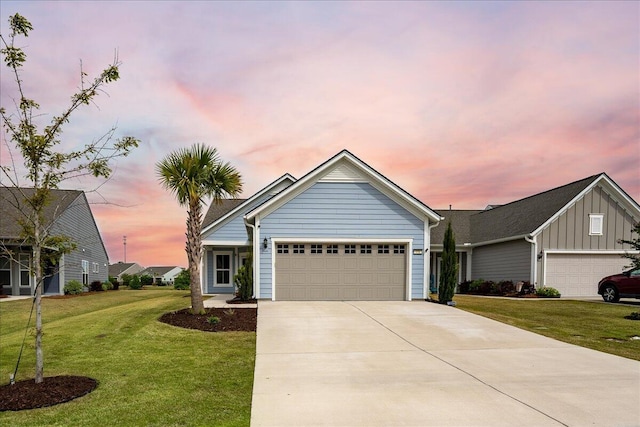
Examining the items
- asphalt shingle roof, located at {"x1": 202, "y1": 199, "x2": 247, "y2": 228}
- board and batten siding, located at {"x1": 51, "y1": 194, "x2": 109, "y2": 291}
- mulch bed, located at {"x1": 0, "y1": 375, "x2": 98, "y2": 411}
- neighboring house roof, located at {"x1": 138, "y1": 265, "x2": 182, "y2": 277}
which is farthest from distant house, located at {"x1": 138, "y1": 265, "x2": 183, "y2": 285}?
mulch bed, located at {"x1": 0, "y1": 375, "x2": 98, "y2": 411}

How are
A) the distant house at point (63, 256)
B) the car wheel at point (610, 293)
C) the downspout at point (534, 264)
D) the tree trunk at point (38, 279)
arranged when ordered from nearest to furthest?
the tree trunk at point (38, 279), the car wheel at point (610, 293), the downspout at point (534, 264), the distant house at point (63, 256)

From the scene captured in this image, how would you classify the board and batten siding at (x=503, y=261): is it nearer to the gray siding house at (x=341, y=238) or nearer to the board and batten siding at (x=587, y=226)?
the board and batten siding at (x=587, y=226)

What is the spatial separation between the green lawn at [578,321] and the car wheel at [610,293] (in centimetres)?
140

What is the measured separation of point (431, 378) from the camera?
699 centimetres

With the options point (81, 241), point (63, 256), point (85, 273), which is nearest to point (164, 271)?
point (85, 273)

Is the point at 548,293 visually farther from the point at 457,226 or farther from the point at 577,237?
the point at 457,226

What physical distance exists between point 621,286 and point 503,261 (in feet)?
21.0

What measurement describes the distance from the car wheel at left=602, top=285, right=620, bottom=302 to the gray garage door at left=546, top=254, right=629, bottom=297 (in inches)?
97.0

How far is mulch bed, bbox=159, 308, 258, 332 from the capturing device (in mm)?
11359

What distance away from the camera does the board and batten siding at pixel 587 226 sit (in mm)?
21844

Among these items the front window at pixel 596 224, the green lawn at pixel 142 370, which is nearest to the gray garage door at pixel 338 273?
the green lawn at pixel 142 370

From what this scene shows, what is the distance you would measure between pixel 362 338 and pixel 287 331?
199 centimetres

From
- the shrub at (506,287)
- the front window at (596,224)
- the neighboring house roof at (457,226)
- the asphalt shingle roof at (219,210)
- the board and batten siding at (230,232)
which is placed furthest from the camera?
the neighboring house roof at (457,226)

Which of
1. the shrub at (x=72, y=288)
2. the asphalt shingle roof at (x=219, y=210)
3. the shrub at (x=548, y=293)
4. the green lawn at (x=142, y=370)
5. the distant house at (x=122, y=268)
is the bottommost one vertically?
the distant house at (x=122, y=268)
